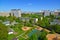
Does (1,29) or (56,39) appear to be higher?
(1,29)

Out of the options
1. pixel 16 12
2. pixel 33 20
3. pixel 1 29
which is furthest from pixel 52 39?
pixel 16 12

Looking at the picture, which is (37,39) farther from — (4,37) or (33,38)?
(4,37)

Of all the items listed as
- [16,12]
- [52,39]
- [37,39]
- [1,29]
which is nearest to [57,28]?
[52,39]

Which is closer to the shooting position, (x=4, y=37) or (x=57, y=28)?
(x=4, y=37)

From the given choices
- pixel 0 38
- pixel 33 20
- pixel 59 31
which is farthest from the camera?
pixel 33 20

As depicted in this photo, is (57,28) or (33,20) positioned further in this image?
(33,20)

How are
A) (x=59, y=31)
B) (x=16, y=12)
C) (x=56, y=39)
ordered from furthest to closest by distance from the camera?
(x=16, y=12) → (x=59, y=31) → (x=56, y=39)

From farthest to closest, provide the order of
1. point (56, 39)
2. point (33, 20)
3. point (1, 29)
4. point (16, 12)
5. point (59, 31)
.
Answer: point (16, 12)
point (33, 20)
point (59, 31)
point (56, 39)
point (1, 29)

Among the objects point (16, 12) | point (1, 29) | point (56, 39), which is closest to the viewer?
point (1, 29)

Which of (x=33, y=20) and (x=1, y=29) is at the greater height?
(x=1, y=29)

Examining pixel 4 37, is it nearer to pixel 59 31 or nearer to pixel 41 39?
pixel 41 39
